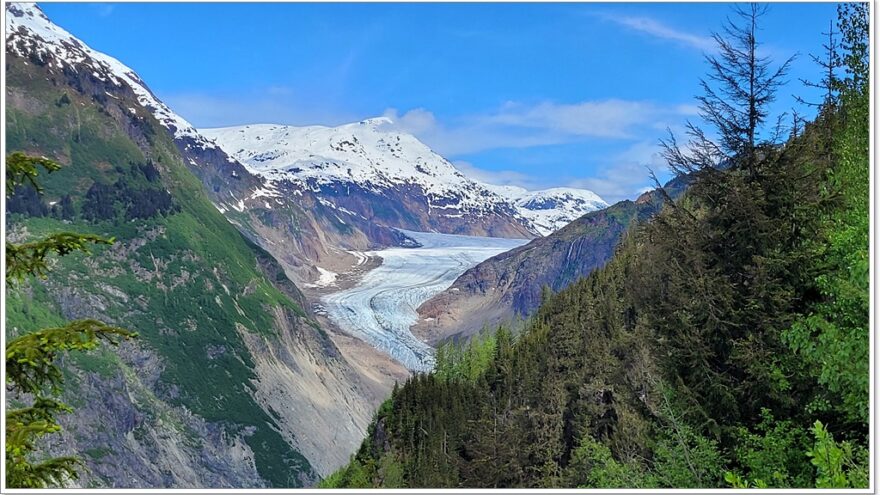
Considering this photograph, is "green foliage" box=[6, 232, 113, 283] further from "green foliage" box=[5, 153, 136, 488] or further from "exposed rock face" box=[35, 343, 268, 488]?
"exposed rock face" box=[35, 343, 268, 488]

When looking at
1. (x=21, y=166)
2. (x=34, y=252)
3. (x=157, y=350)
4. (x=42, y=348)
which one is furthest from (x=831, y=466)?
(x=157, y=350)

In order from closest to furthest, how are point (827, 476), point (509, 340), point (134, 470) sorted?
point (827, 476), point (509, 340), point (134, 470)

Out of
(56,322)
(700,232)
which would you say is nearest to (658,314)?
(700,232)

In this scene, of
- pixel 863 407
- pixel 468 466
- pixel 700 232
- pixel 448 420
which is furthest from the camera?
pixel 448 420

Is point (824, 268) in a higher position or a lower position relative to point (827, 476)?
higher

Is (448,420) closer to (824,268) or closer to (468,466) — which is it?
(468,466)

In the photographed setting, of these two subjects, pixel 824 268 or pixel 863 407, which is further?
pixel 824 268

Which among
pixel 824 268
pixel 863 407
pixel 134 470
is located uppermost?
pixel 824 268

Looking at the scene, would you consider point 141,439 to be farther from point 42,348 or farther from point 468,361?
point 42,348

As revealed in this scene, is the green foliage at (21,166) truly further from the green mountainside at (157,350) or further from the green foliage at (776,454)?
the green mountainside at (157,350)

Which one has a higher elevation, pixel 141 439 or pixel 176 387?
pixel 176 387

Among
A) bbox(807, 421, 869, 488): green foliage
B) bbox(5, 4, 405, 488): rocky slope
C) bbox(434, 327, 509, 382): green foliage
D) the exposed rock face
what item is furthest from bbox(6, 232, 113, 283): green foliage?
the exposed rock face
